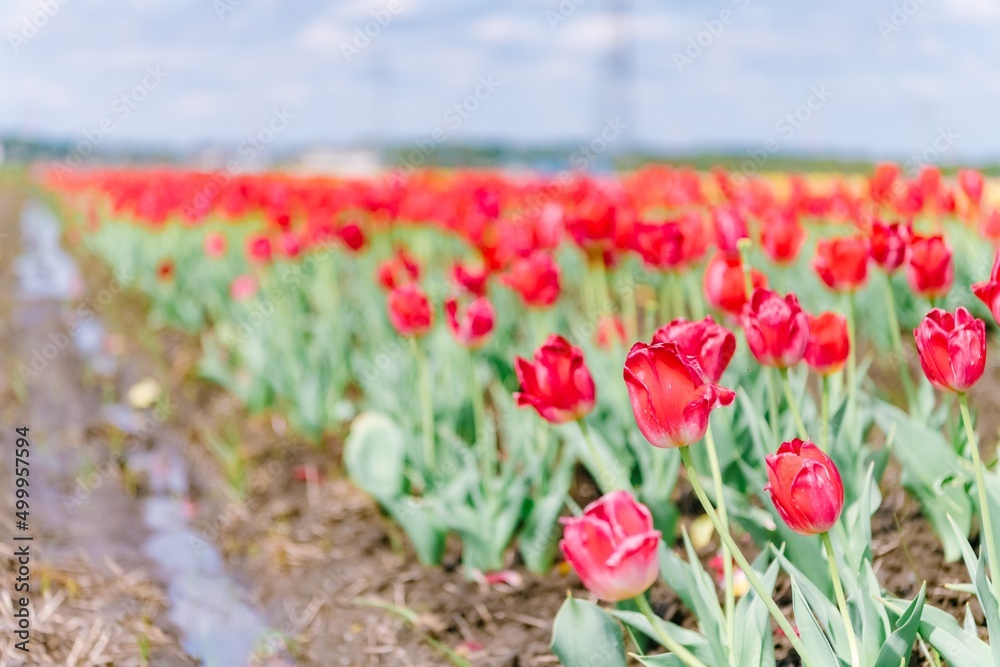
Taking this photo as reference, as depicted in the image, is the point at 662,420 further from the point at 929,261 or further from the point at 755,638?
the point at 929,261

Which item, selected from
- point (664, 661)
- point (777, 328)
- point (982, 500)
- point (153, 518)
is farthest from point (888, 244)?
point (153, 518)

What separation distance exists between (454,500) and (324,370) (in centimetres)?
160

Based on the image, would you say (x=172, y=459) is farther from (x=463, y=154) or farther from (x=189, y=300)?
(x=463, y=154)

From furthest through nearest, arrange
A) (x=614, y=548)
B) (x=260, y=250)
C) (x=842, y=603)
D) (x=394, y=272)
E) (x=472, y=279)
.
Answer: (x=260, y=250), (x=394, y=272), (x=472, y=279), (x=842, y=603), (x=614, y=548)

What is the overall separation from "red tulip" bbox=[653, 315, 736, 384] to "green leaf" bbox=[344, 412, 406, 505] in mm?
1534

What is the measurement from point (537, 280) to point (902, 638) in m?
1.60

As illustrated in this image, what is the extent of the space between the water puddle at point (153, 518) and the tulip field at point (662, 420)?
21cm

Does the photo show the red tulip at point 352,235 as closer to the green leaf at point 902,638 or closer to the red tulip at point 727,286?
the red tulip at point 727,286

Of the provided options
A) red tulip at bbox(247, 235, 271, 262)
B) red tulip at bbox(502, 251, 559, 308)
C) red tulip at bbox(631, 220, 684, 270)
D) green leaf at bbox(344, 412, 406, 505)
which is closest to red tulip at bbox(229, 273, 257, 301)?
red tulip at bbox(247, 235, 271, 262)

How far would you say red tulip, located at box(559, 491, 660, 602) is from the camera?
4.22 ft

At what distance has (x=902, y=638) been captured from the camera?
4.63 feet

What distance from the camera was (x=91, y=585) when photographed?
9.46ft

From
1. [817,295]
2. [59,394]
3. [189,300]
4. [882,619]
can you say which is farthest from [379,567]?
[189,300]

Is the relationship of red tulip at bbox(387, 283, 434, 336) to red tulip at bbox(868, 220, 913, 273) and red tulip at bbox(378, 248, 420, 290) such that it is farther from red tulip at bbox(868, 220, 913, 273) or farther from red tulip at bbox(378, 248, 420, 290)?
red tulip at bbox(868, 220, 913, 273)
